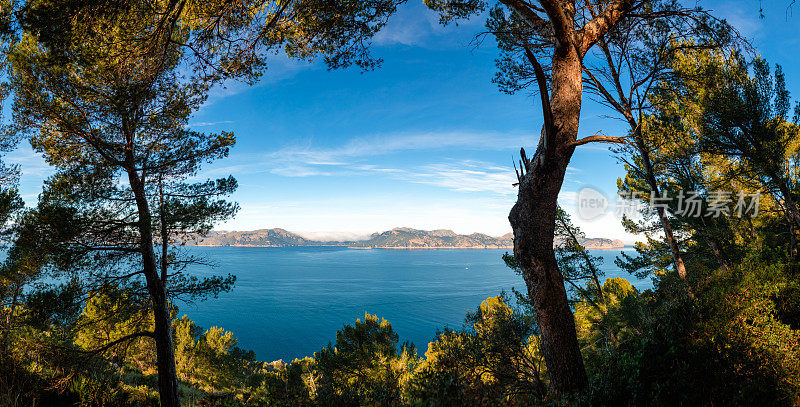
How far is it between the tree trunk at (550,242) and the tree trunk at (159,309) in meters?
7.15

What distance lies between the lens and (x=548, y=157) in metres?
3.22

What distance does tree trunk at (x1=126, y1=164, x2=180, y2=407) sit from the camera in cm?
639

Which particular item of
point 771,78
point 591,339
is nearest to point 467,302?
point 591,339

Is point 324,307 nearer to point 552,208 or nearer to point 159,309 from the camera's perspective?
point 159,309

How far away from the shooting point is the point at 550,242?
3.25 metres

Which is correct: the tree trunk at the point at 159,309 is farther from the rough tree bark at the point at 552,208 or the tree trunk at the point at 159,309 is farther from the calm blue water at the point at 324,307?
the calm blue water at the point at 324,307

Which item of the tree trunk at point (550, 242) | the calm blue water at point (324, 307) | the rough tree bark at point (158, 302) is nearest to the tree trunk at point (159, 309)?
the rough tree bark at point (158, 302)

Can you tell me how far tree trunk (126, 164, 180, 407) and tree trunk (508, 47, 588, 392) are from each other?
7.15 metres

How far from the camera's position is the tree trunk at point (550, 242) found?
3150 millimetres

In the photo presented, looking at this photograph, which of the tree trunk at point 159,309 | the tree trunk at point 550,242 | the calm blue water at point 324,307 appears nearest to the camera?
the tree trunk at point 550,242

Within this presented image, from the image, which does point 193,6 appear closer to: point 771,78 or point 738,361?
point 738,361

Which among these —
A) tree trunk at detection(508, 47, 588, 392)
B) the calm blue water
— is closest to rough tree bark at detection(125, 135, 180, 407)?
tree trunk at detection(508, 47, 588, 392)

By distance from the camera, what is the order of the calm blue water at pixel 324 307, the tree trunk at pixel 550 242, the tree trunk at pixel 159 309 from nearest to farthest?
1. the tree trunk at pixel 550 242
2. the tree trunk at pixel 159 309
3. the calm blue water at pixel 324 307

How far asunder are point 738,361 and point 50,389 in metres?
10.5
